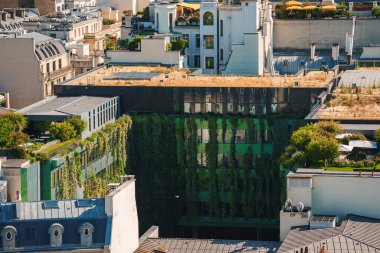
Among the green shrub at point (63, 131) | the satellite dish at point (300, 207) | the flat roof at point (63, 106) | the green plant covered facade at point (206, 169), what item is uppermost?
the flat roof at point (63, 106)

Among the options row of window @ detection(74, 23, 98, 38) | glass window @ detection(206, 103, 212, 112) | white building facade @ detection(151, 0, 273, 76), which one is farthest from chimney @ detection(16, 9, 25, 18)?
glass window @ detection(206, 103, 212, 112)

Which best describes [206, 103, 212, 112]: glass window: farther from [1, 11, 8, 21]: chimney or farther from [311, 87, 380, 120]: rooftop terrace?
[1, 11, 8, 21]: chimney

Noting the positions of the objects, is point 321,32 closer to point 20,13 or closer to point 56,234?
point 20,13

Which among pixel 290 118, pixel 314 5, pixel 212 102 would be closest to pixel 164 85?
pixel 212 102

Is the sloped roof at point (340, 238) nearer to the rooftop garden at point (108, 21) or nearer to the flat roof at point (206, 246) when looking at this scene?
the flat roof at point (206, 246)

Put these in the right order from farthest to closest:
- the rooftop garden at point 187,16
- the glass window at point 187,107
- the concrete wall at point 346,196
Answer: the rooftop garden at point 187,16 < the glass window at point 187,107 < the concrete wall at point 346,196


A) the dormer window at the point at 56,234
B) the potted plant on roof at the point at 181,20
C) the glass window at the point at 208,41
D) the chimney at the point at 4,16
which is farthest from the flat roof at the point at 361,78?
the chimney at the point at 4,16
